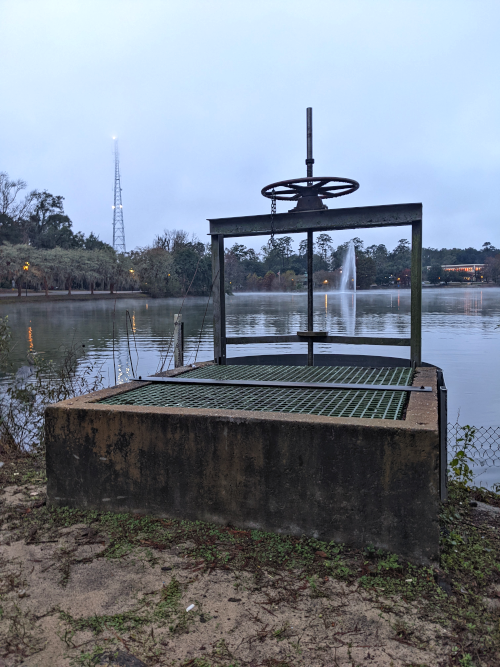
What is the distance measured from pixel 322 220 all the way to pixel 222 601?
468 cm

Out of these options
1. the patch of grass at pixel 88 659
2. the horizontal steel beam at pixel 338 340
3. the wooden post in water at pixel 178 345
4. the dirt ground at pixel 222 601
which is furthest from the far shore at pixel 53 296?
the patch of grass at pixel 88 659

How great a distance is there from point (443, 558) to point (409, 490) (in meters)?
0.50

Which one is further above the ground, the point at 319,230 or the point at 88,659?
the point at 319,230

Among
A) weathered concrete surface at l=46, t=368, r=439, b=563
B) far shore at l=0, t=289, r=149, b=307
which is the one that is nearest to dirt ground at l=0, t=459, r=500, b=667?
weathered concrete surface at l=46, t=368, r=439, b=563

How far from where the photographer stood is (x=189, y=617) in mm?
2426

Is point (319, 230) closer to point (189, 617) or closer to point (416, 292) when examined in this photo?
point (416, 292)

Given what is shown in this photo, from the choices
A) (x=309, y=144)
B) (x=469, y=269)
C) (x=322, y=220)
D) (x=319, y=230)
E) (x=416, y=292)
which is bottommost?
(x=416, y=292)

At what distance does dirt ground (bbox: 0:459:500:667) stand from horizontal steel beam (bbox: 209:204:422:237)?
3.75m

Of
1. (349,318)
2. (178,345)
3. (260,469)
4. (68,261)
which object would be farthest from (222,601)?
(68,261)

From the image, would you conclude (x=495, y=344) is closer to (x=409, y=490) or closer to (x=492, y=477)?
(x=492, y=477)

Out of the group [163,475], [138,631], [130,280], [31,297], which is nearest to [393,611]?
[138,631]

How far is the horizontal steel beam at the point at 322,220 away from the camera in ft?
19.5

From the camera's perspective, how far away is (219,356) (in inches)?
261

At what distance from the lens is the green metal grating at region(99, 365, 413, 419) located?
354cm
